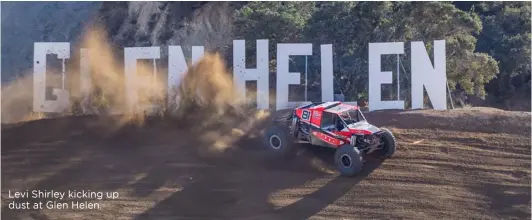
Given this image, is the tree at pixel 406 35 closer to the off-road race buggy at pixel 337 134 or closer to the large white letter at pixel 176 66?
the large white letter at pixel 176 66

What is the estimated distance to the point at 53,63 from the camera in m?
32.8

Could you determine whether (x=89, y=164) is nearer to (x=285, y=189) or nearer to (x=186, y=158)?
(x=186, y=158)

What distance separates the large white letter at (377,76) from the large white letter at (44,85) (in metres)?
8.93

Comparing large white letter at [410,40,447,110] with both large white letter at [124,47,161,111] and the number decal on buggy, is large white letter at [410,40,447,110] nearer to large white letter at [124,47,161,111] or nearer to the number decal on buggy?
the number decal on buggy

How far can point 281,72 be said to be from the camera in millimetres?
19109

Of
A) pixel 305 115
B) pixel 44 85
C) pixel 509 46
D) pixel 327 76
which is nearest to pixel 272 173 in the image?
pixel 305 115

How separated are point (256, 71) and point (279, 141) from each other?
4.11 m

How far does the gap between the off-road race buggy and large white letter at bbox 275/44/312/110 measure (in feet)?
9.54

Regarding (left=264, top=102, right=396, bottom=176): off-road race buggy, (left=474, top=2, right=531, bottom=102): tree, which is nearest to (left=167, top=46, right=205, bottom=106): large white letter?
(left=264, top=102, right=396, bottom=176): off-road race buggy

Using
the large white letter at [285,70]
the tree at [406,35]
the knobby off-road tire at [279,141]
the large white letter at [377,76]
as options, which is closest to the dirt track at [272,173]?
the knobby off-road tire at [279,141]

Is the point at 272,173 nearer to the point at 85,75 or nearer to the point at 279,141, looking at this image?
the point at 279,141

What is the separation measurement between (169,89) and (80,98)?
109 inches

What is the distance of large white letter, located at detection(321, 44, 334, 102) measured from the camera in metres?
18.7

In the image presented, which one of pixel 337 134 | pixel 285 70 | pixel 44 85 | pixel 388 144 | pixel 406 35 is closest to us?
pixel 337 134
